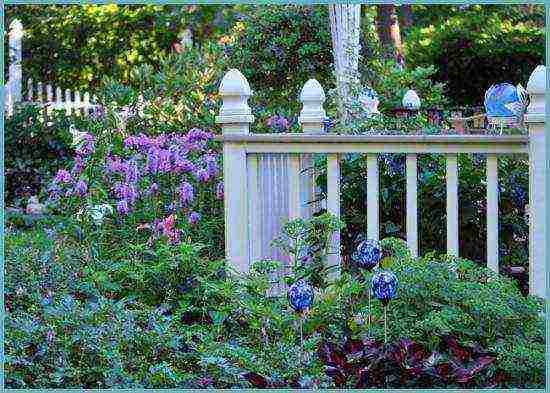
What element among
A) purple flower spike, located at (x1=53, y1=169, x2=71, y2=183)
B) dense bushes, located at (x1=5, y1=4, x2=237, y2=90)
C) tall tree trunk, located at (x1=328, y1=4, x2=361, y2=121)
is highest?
dense bushes, located at (x1=5, y1=4, x2=237, y2=90)

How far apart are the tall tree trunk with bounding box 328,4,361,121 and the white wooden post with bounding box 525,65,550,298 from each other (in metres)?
4.56

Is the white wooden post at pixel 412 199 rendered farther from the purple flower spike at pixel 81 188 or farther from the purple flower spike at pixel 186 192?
the purple flower spike at pixel 81 188

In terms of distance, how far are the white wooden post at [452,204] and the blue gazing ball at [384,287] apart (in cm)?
81

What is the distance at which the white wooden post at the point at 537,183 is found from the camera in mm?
4434

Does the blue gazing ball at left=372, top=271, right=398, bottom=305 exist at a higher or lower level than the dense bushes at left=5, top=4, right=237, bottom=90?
lower

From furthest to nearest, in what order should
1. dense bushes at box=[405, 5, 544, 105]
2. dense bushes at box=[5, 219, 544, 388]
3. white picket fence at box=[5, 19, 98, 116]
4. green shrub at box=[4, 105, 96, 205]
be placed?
dense bushes at box=[405, 5, 544, 105] → white picket fence at box=[5, 19, 98, 116] → green shrub at box=[4, 105, 96, 205] → dense bushes at box=[5, 219, 544, 388]

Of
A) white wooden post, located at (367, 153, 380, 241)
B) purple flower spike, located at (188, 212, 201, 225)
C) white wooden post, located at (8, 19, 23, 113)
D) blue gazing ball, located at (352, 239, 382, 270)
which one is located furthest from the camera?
white wooden post, located at (8, 19, 23, 113)

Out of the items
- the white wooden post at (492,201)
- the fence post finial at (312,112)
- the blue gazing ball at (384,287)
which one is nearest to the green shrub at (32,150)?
the fence post finial at (312,112)

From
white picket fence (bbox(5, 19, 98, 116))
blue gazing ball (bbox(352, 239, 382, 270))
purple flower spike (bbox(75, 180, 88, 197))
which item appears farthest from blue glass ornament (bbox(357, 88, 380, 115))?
white picket fence (bbox(5, 19, 98, 116))

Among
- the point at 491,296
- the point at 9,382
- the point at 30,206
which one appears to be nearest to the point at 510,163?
the point at 491,296

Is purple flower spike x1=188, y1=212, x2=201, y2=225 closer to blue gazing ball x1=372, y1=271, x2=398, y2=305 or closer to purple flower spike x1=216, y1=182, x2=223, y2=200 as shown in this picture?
purple flower spike x1=216, y1=182, x2=223, y2=200

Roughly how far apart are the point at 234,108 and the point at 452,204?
1.09 metres

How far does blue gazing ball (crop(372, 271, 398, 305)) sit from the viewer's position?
12.8ft

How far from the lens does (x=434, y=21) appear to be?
20.3 metres
